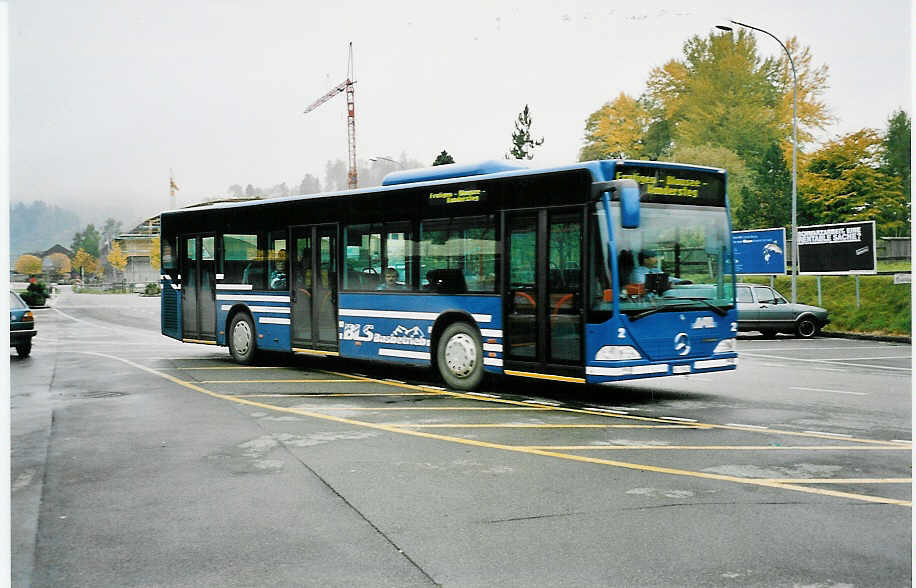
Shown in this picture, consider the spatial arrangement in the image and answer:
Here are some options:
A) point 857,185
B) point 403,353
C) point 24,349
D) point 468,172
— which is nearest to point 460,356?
point 403,353

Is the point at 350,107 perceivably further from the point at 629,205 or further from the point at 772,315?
the point at 629,205

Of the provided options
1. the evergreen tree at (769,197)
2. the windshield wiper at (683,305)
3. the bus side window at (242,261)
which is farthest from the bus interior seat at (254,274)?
the evergreen tree at (769,197)

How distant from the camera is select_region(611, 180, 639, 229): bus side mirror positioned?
1023cm

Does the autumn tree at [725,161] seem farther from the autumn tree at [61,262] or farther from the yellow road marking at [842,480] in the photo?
the autumn tree at [61,262]

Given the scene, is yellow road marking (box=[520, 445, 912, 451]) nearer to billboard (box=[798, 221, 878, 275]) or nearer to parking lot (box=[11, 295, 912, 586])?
parking lot (box=[11, 295, 912, 586])

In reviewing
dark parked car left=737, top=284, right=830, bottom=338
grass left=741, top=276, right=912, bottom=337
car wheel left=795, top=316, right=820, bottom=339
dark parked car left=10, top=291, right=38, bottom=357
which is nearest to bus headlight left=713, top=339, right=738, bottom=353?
dark parked car left=10, top=291, right=38, bottom=357

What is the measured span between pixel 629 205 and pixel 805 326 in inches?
675

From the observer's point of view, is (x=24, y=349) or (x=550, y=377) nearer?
(x=550, y=377)

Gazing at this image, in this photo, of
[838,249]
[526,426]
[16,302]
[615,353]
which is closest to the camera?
[526,426]

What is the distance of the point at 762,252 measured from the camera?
105 feet

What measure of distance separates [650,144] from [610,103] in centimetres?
337

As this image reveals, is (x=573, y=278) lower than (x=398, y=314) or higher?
higher

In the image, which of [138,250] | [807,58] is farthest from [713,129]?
[138,250]

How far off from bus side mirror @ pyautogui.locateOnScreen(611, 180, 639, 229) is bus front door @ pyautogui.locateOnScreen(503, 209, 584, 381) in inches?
28.4
